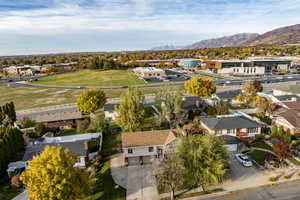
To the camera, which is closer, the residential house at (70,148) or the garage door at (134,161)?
the garage door at (134,161)

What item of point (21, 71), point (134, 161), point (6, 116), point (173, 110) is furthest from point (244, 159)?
point (21, 71)

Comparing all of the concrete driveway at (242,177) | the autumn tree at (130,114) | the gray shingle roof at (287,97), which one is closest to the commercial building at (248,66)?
the gray shingle roof at (287,97)

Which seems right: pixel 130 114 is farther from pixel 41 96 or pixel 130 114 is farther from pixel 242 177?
pixel 41 96

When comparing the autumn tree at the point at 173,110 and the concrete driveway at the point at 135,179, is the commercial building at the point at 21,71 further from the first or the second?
the concrete driveway at the point at 135,179

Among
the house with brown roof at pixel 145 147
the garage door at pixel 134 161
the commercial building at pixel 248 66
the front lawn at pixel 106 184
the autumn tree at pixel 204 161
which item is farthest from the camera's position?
the commercial building at pixel 248 66

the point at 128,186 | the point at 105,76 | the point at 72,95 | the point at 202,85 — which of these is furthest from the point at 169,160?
the point at 105,76

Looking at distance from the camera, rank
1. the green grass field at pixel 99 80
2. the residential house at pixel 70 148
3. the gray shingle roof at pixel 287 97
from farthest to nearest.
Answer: the green grass field at pixel 99 80, the gray shingle roof at pixel 287 97, the residential house at pixel 70 148

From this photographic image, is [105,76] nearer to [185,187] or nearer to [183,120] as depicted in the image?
[183,120]
